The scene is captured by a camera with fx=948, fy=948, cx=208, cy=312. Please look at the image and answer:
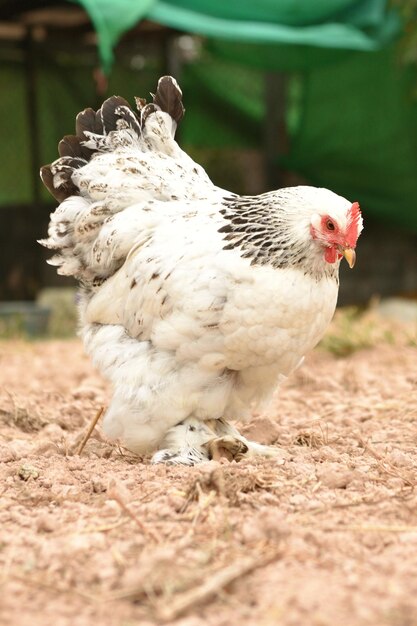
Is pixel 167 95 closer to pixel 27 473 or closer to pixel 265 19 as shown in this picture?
pixel 27 473

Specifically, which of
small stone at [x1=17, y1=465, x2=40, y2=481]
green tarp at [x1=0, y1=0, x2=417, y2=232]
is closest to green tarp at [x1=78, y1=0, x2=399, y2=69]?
green tarp at [x1=0, y1=0, x2=417, y2=232]

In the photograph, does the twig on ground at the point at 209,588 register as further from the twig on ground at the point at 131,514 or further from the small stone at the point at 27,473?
the small stone at the point at 27,473

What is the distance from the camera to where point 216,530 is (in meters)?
2.94

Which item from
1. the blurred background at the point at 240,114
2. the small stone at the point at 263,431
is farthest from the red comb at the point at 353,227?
the blurred background at the point at 240,114

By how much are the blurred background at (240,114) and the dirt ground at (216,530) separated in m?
5.01

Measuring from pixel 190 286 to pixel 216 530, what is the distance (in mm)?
1235

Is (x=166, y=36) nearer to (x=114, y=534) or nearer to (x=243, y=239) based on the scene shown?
(x=243, y=239)

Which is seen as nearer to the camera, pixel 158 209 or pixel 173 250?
pixel 173 250

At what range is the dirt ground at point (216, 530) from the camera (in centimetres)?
241

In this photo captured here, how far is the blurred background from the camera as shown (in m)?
9.44

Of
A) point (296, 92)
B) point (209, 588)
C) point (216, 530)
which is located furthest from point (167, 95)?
point (296, 92)

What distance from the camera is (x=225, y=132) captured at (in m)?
11.1

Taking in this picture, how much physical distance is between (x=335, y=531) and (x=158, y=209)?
197 centimetres

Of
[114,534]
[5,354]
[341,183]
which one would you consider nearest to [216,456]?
[114,534]
